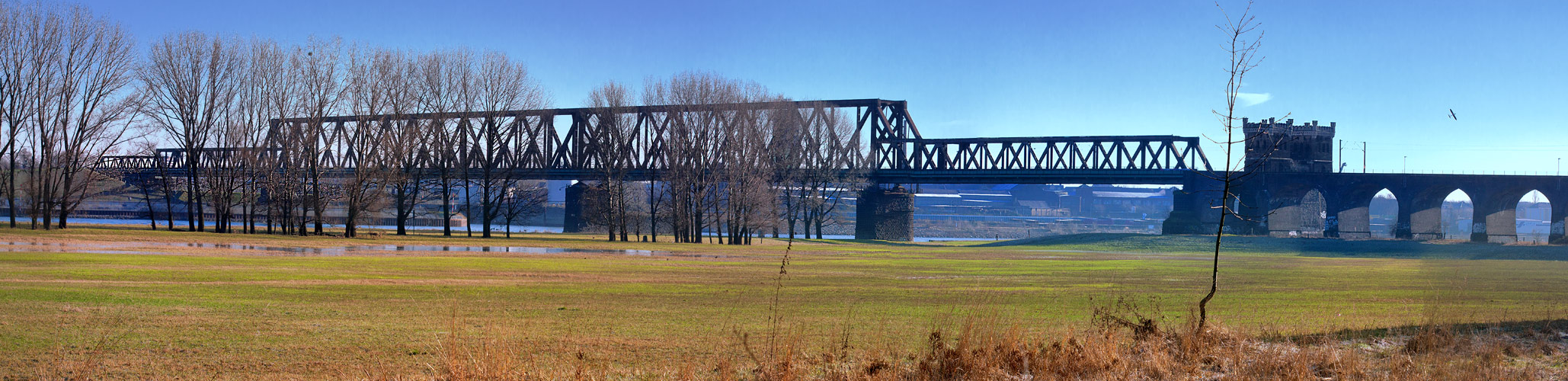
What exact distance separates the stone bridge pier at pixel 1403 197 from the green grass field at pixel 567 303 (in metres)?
51.3

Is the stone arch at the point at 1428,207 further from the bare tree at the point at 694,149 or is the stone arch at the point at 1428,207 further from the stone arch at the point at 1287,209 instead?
the bare tree at the point at 694,149

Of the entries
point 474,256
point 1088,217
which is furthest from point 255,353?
point 1088,217

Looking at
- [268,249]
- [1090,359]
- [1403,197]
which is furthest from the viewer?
[1403,197]

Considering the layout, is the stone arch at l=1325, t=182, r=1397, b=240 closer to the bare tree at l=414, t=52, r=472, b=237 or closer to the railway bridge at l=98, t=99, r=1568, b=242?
the railway bridge at l=98, t=99, r=1568, b=242

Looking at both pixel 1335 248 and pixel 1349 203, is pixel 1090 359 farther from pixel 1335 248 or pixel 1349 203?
pixel 1349 203

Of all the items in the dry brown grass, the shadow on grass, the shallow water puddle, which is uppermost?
the dry brown grass

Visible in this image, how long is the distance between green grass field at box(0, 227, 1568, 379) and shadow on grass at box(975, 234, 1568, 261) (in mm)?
21945

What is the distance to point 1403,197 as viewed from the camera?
8456cm

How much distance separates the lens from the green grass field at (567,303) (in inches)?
427

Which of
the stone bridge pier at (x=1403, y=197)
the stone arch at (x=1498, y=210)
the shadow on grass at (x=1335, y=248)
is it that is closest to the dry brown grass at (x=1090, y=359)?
the shadow on grass at (x=1335, y=248)

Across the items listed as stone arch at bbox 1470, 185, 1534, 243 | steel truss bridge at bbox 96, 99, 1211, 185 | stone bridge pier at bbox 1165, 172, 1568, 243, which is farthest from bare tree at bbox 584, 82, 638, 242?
stone arch at bbox 1470, 185, 1534, 243

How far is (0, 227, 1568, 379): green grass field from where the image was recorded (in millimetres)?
10852

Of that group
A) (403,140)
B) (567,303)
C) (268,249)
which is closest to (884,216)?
(403,140)

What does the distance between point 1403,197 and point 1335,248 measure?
30.1 m
